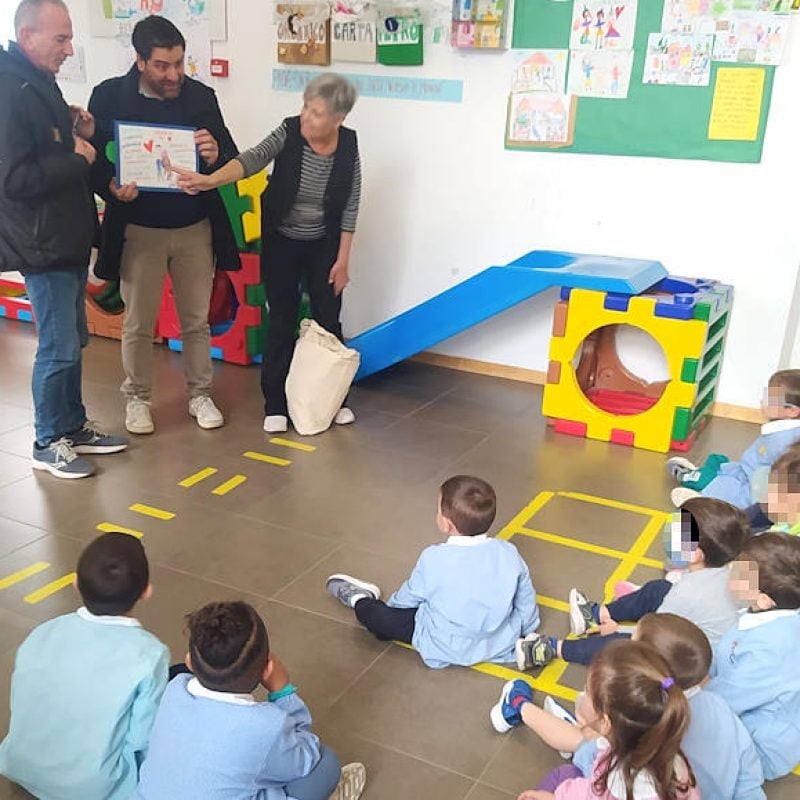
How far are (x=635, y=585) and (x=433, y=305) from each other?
1.99 m

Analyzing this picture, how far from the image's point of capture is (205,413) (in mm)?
4035

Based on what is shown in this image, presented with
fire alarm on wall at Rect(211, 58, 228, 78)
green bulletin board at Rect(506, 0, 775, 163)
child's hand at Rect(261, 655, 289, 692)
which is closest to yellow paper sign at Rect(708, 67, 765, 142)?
green bulletin board at Rect(506, 0, 775, 163)

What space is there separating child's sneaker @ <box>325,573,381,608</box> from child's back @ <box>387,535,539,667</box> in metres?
0.23

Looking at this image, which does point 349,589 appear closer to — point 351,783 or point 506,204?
point 351,783

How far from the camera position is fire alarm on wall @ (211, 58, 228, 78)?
16.8 ft

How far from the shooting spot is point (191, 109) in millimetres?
3619

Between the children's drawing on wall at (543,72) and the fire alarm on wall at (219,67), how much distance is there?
1.74 m

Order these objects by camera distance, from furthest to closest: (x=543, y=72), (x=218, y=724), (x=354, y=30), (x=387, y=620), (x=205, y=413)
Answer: (x=354, y=30) < (x=543, y=72) < (x=205, y=413) < (x=387, y=620) < (x=218, y=724)

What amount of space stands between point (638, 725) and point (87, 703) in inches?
41.2

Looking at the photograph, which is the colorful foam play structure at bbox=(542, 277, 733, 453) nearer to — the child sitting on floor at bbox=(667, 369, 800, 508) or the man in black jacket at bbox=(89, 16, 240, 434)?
the child sitting on floor at bbox=(667, 369, 800, 508)

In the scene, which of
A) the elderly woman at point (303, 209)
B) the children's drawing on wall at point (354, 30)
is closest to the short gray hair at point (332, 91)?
the elderly woman at point (303, 209)

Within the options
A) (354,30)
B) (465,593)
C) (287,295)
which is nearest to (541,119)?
(354,30)

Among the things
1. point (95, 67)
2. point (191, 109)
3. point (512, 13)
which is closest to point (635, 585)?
point (191, 109)

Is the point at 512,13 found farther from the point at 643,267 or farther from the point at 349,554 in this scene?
the point at 349,554
